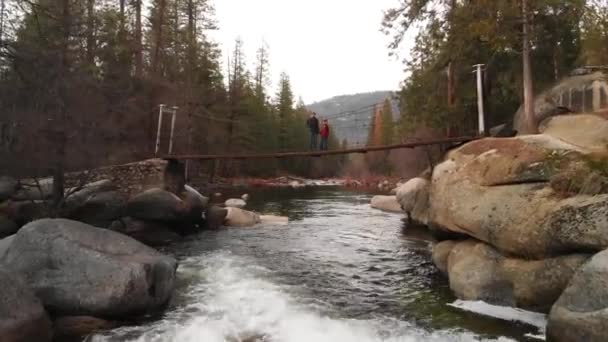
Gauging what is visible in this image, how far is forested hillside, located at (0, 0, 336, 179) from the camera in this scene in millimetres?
9383

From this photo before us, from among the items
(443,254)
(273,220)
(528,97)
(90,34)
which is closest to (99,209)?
(90,34)

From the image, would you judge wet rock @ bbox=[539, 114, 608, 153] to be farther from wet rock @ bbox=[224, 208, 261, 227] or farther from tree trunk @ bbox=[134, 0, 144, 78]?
tree trunk @ bbox=[134, 0, 144, 78]

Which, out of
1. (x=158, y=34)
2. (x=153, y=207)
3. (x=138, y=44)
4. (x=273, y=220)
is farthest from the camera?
(x=158, y=34)

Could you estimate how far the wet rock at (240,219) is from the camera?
14.2 meters

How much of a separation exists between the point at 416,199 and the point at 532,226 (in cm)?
813

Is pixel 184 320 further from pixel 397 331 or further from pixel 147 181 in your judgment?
pixel 147 181

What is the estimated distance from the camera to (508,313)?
563 cm

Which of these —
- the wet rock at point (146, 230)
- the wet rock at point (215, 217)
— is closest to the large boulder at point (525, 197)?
the wet rock at point (146, 230)

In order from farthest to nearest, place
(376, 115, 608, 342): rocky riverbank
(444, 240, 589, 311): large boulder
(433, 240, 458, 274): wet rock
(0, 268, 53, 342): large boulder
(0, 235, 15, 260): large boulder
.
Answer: (433, 240, 458, 274): wet rock → (0, 235, 15, 260): large boulder → (444, 240, 589, 311): large boulder → (376, 115, 608, 342): rocky riverbank → (0, 268, 53, 342): large boulder

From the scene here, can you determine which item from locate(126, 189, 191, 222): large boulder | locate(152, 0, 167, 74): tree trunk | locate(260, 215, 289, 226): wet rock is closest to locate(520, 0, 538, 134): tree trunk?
locate(260, 215, 289, 226): wet rock

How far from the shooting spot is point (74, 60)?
11859mm

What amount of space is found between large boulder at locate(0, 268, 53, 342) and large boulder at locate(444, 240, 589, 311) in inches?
208

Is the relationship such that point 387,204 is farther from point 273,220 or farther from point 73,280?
point 73,280

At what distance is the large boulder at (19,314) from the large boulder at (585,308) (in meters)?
5.33
